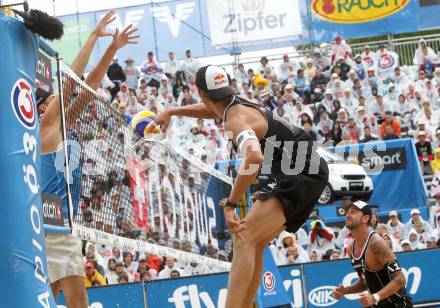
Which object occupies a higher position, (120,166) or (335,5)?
(335,5)

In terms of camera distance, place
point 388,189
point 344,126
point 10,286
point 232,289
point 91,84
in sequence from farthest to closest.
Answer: point 344,126 → point 388,189 → point 91,84 → point 232,289 → point 10,286

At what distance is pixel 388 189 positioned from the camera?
65.9 ft

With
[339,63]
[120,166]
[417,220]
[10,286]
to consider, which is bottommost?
[417,220]

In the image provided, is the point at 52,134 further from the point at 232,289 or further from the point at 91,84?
the point at 232,289

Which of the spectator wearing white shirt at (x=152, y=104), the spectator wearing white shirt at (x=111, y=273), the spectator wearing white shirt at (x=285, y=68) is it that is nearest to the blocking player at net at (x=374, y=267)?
the spectator wearing white shirt at (x=111, y=273)

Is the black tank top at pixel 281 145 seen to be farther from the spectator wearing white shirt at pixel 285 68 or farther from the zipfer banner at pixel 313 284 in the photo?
the spectator wearing white shirt at pixel 285 68

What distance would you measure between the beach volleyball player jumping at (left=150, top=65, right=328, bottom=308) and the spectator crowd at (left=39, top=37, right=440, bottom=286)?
9.14 meters

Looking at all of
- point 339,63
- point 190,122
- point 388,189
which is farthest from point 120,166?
point 339,63

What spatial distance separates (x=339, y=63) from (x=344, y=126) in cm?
377

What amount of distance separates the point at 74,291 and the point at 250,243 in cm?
144

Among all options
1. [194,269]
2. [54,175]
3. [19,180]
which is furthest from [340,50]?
[19,180]

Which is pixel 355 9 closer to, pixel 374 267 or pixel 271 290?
pixel 271 290

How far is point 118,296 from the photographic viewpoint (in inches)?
461

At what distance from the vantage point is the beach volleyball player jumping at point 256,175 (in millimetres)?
6158
